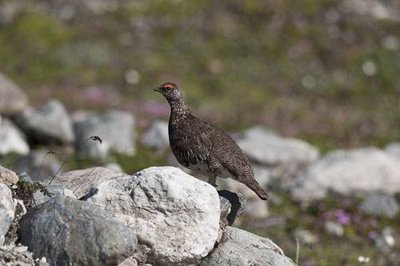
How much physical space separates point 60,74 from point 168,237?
24768 millimetres

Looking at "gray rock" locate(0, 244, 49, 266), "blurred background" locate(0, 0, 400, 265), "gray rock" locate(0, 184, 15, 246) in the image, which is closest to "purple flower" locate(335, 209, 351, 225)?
"blurred background" locate(0, 0, 400, 265)

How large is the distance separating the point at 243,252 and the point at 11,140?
13.3 meters

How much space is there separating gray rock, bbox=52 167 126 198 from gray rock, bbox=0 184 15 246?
151 cm

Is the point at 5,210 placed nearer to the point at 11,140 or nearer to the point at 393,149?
the point at 11,140

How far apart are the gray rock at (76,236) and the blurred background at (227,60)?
1380cm

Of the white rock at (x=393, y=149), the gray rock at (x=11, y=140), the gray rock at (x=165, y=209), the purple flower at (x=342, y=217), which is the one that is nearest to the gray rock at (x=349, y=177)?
the purple flower at (x=342, y=217)

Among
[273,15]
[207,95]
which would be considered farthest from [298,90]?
[273,15]

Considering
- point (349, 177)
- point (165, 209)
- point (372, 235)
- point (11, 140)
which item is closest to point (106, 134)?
point (11, 140)

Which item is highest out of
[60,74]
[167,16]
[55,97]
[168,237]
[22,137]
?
A: [167,16]

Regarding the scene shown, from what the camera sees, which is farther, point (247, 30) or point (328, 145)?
point (247, 30)

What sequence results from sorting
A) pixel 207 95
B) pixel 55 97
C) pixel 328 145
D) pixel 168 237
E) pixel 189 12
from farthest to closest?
pixel 189 12 → pixel 207 95 → pixel 55 97 → pixel 328 145 → pixel 168 237

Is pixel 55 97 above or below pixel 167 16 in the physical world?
below

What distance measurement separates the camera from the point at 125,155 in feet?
71.8

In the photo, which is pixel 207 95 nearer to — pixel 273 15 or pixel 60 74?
pixel 60 74
